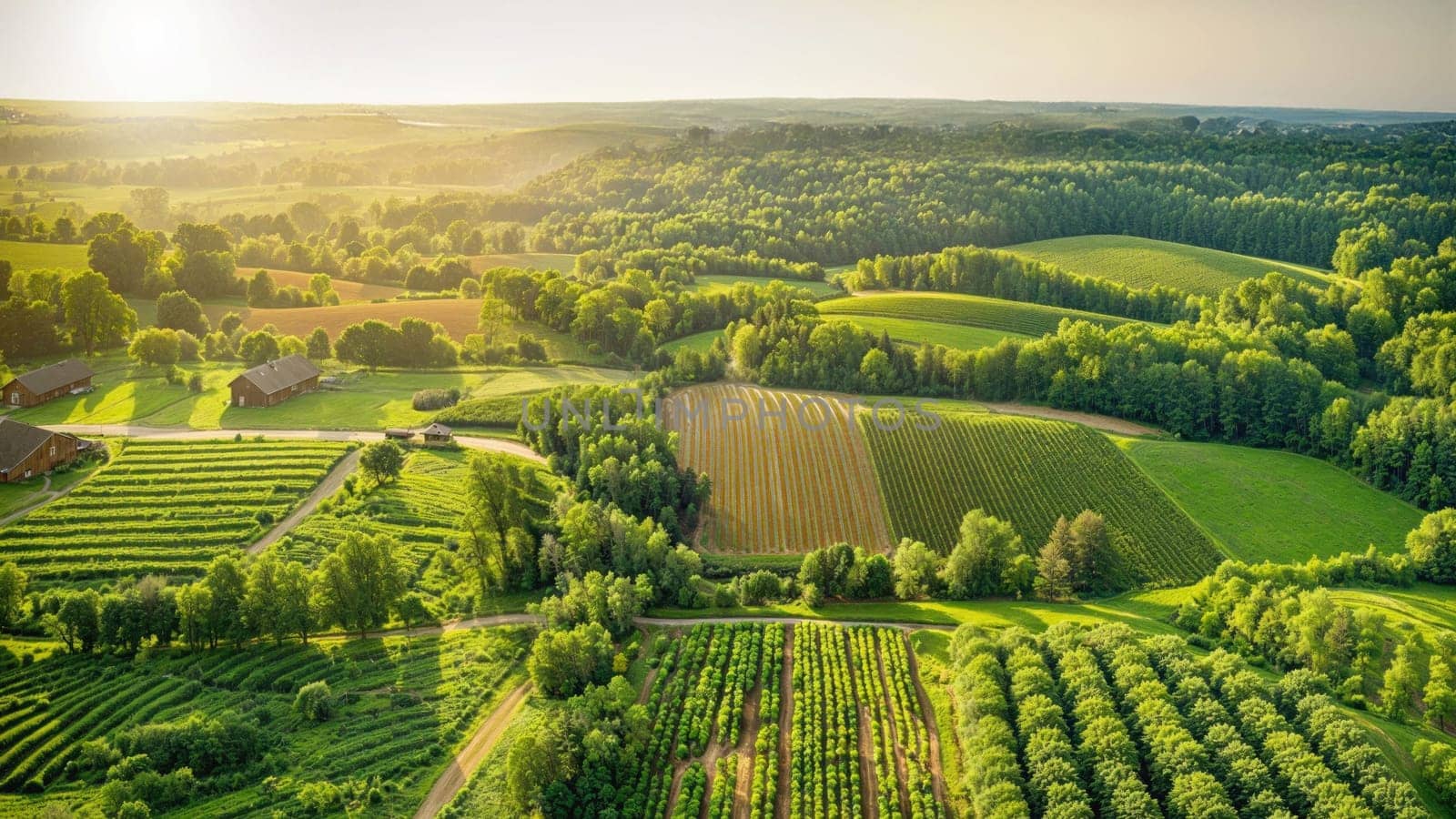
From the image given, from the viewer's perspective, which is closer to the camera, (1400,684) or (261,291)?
(1400,684)

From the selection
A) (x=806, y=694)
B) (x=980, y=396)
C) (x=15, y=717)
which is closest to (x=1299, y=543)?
(x=980, y=396)

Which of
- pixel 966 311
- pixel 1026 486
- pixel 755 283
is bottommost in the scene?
pixel 1026 486

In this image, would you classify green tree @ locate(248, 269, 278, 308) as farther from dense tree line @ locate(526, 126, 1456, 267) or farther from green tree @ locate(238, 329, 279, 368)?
dense tree line @ locate(526, 126, 1456, 267)

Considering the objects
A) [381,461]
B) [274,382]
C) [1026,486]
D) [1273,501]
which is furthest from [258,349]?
[1273,501]

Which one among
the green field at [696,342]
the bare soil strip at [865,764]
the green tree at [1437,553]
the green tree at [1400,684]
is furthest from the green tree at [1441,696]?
the green field at [696,342]

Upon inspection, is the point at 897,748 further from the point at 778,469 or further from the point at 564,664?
the point at 778,469

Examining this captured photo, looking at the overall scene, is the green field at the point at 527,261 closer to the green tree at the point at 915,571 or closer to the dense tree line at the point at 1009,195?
the dense tree line at the point at 1009,195
